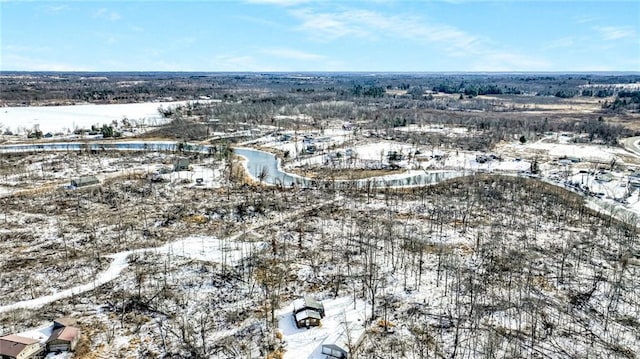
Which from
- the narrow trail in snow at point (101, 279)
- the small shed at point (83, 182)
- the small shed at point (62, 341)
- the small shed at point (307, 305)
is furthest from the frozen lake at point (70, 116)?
the small shed at point (307, 305)

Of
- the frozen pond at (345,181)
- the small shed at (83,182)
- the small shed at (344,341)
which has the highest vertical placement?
the small shed at (83,182)

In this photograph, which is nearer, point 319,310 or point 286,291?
point 319,310

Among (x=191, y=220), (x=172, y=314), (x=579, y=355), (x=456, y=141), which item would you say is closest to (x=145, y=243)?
(x=191, y=220)

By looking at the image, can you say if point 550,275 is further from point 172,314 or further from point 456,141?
point 456,141

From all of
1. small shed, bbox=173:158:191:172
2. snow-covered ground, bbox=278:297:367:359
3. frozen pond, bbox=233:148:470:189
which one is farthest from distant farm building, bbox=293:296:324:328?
small shed, bbox=173:158:191:172

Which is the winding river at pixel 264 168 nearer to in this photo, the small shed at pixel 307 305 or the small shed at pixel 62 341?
the small shed at pixel 307 305

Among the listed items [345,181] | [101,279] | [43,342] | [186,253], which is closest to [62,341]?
[43,342]
